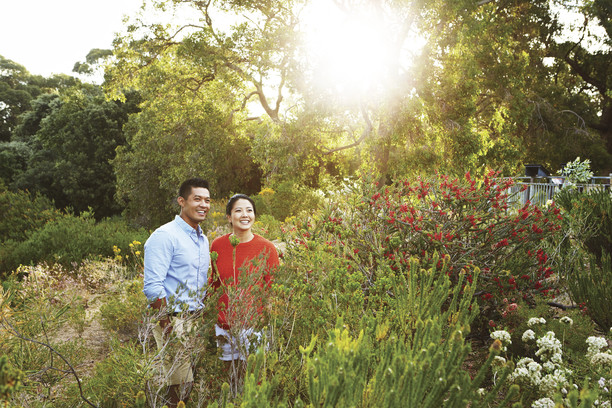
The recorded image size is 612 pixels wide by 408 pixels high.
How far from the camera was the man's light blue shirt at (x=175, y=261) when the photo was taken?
2.69 meters

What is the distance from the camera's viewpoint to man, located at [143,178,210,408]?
251 cm

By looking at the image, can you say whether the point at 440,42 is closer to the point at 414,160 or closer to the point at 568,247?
the point at 414,160

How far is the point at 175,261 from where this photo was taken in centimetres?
287

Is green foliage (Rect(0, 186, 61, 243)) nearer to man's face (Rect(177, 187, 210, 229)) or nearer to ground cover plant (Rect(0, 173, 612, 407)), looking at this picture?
ground cover plant (Rect(0, 173, 612, 407))

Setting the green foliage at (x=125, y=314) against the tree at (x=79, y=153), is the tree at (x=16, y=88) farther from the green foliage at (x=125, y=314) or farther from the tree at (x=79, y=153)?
the green foliage at (x=125, y=314)

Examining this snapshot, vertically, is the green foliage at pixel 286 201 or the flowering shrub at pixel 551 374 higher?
the green foliage at pixel 286 201

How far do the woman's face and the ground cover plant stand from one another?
415 millimetres

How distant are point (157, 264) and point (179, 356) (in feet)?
2.51

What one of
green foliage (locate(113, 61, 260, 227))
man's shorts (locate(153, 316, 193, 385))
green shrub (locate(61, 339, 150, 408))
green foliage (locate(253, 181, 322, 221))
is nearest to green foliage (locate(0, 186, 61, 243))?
green foliage (locate(253, 181, 322, 221))

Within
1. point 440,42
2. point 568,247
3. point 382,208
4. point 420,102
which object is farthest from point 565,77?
point 382,208

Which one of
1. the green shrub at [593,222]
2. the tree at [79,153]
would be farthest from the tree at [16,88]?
the green shrub at [593,222]

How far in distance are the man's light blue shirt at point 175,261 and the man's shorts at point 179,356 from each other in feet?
0.73

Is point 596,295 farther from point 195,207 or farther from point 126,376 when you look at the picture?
point 126,376

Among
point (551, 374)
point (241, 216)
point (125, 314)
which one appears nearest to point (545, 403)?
point (551, 374)
